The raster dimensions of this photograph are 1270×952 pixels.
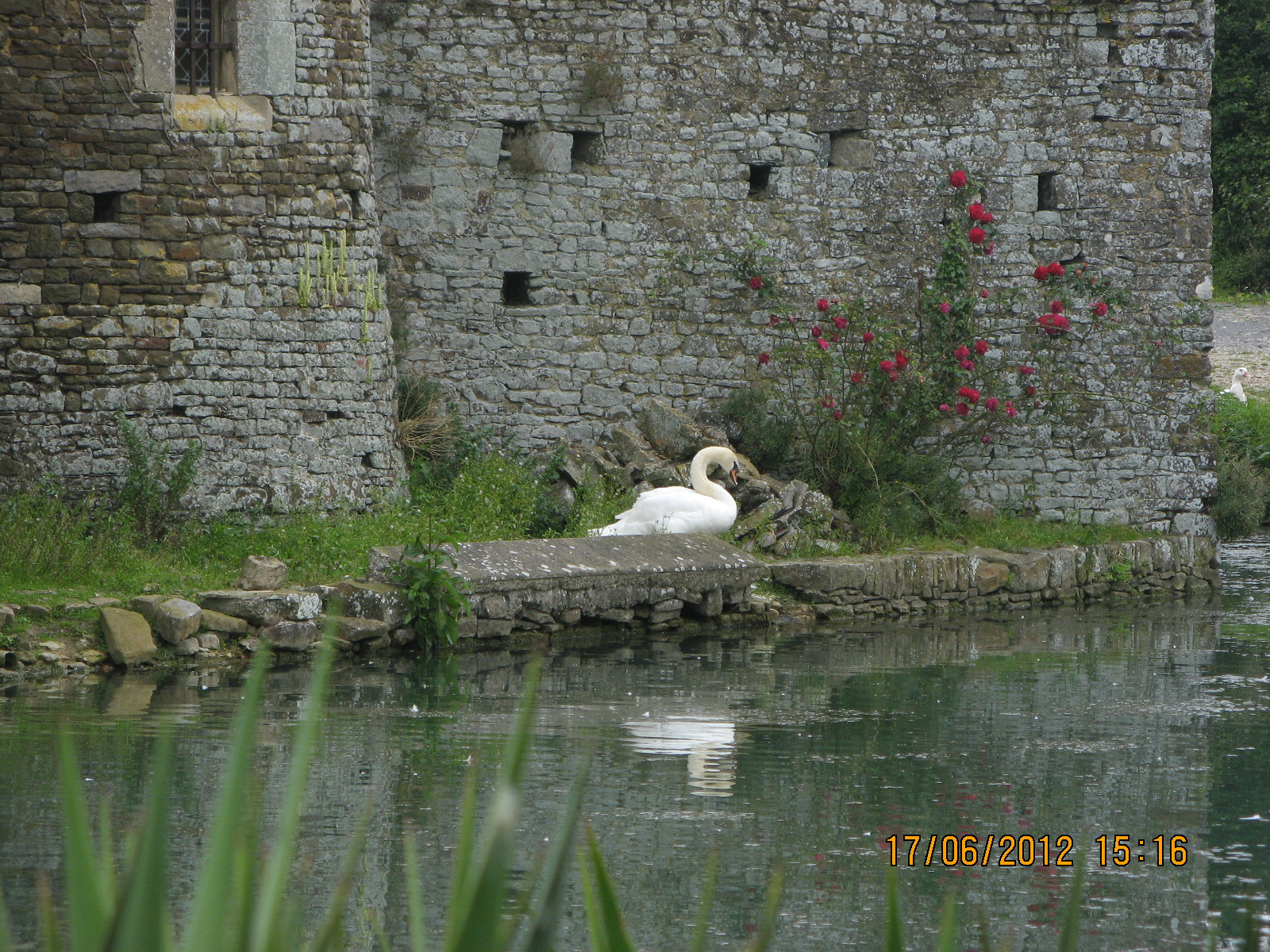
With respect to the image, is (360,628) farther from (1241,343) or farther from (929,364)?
(1241,343)

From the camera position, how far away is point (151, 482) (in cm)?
892

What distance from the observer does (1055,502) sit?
1180cm

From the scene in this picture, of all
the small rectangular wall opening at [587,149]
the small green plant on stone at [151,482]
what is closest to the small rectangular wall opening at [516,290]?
the small rectangular wall opening at [587,149]

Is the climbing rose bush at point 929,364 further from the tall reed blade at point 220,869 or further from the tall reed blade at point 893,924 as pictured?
the tall reed blade at point 220,869

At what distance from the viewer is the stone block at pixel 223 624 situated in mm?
7578

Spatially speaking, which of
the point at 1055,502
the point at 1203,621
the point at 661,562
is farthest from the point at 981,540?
the point at 661,562

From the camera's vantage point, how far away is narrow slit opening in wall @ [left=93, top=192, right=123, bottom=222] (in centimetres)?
898

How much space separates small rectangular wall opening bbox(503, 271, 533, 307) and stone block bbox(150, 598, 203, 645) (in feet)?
14.6

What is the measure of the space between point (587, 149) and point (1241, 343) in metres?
13.4

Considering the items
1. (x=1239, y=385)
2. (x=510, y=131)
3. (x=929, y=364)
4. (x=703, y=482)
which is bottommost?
(x=703, y=482)

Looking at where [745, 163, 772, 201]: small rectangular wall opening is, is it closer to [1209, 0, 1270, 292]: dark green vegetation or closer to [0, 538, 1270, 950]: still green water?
[0, 538, 1270, 950]: still green water

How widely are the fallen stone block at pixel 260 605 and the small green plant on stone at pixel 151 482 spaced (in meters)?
1.33

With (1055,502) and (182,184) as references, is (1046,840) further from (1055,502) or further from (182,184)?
(1055,502)
